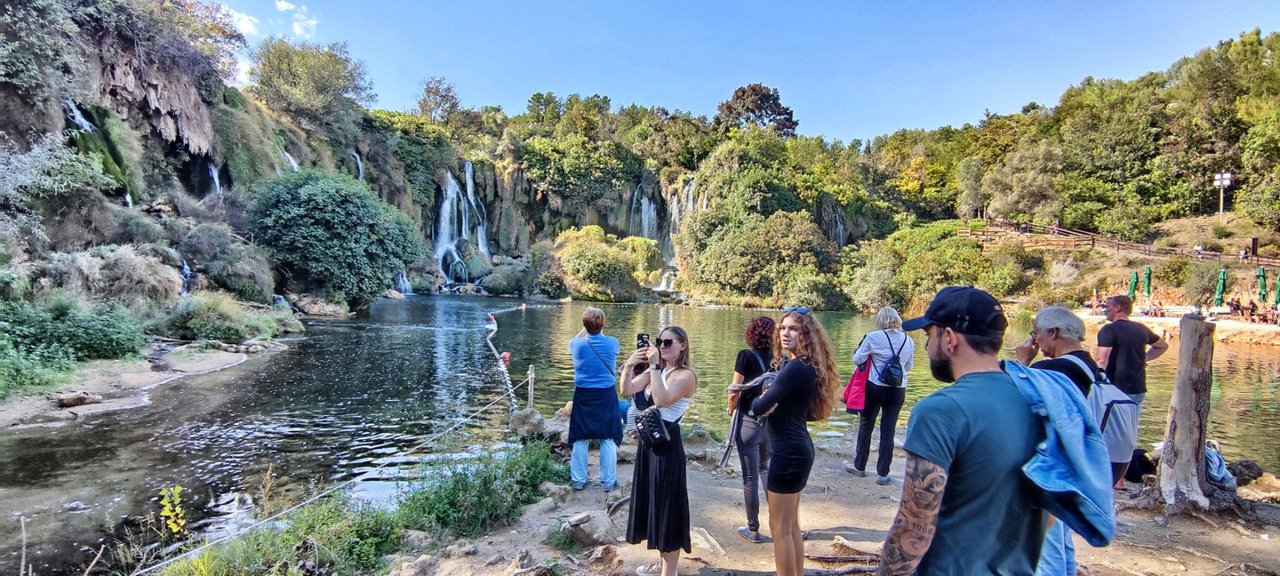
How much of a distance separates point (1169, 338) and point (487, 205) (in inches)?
1704

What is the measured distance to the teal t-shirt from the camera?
5.63ft

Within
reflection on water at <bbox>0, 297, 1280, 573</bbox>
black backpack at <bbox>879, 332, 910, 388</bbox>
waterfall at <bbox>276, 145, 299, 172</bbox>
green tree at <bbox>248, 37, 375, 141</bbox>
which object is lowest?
reflection on water at <bbox>0, 297, 1280, 573</bbox>

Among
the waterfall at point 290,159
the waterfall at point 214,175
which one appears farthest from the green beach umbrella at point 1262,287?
the waterfall at point 214,175

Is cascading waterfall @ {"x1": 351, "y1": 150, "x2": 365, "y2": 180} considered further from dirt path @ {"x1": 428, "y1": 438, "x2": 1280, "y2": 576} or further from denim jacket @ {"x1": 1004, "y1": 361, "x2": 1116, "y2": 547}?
denim jacket @ {"x1": 1004, "y1": 361, "x2": 1116, "y2": 547}

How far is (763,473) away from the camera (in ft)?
15.0

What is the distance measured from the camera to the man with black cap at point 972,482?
5.62 feet

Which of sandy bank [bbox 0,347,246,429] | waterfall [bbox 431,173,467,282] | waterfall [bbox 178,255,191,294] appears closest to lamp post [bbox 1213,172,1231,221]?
waterfall [bbox 431,173,467,282]

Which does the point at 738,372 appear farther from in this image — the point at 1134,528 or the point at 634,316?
the point at 634,316

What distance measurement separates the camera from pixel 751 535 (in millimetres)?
4473

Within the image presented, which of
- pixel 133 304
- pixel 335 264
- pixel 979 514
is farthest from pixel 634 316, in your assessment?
pixel 979 514

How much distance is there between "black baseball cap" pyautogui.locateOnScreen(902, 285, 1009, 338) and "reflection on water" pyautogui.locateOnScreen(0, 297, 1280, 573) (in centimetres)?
627

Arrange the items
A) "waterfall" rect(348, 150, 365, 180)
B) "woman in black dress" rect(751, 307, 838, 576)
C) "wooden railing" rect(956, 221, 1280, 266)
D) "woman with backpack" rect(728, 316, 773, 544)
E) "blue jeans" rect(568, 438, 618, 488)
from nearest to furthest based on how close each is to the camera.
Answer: "woman in black dress" rect(751, 307, 838, 576)
"woman with backpack" rect(728, 316, 773, 544)
"blue jeans" rect(568, 438, 618, 488)
"wooden railing" rect(956, 221, 1280, 266)
"waterfall" rect(348, 150, 365, 180)

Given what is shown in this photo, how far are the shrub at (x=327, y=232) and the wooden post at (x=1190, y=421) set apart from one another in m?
23.6

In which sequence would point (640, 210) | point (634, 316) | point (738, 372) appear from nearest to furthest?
point (738, 372) < point (634, 316) < point (640, 210)
